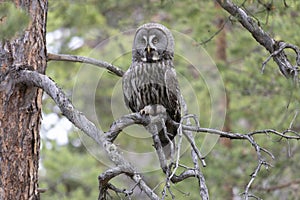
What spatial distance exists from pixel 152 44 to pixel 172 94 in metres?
0.51

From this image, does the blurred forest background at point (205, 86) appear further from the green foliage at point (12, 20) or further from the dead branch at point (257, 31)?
the green foliage at point (12, 20)

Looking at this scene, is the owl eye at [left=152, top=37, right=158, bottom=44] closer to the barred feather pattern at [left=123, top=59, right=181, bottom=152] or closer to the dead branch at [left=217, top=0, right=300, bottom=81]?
the barred feather pattern at [left=123, top=59, right=181, bottom=152]

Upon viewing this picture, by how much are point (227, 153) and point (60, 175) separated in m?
3.50

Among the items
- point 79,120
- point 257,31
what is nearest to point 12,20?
point 79,120

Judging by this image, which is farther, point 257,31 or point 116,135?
point 257,31

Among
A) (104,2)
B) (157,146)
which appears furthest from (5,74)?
(104,2)

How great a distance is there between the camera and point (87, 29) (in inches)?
412

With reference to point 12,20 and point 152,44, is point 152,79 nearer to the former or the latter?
point 152,44

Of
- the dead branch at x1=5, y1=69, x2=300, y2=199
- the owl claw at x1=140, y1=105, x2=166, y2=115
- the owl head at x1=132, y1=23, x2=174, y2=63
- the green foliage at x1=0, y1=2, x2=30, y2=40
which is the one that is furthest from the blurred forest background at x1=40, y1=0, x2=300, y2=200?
the green foliage at x1=0, y1=2, x2=30, y2=40

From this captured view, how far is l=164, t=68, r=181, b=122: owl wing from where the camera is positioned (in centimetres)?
516

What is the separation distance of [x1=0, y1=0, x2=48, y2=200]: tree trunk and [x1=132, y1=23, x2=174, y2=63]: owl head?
122 cm

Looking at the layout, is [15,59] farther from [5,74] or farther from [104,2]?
[104,2]

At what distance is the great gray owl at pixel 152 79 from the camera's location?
518 cm

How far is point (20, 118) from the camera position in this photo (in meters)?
4.16
